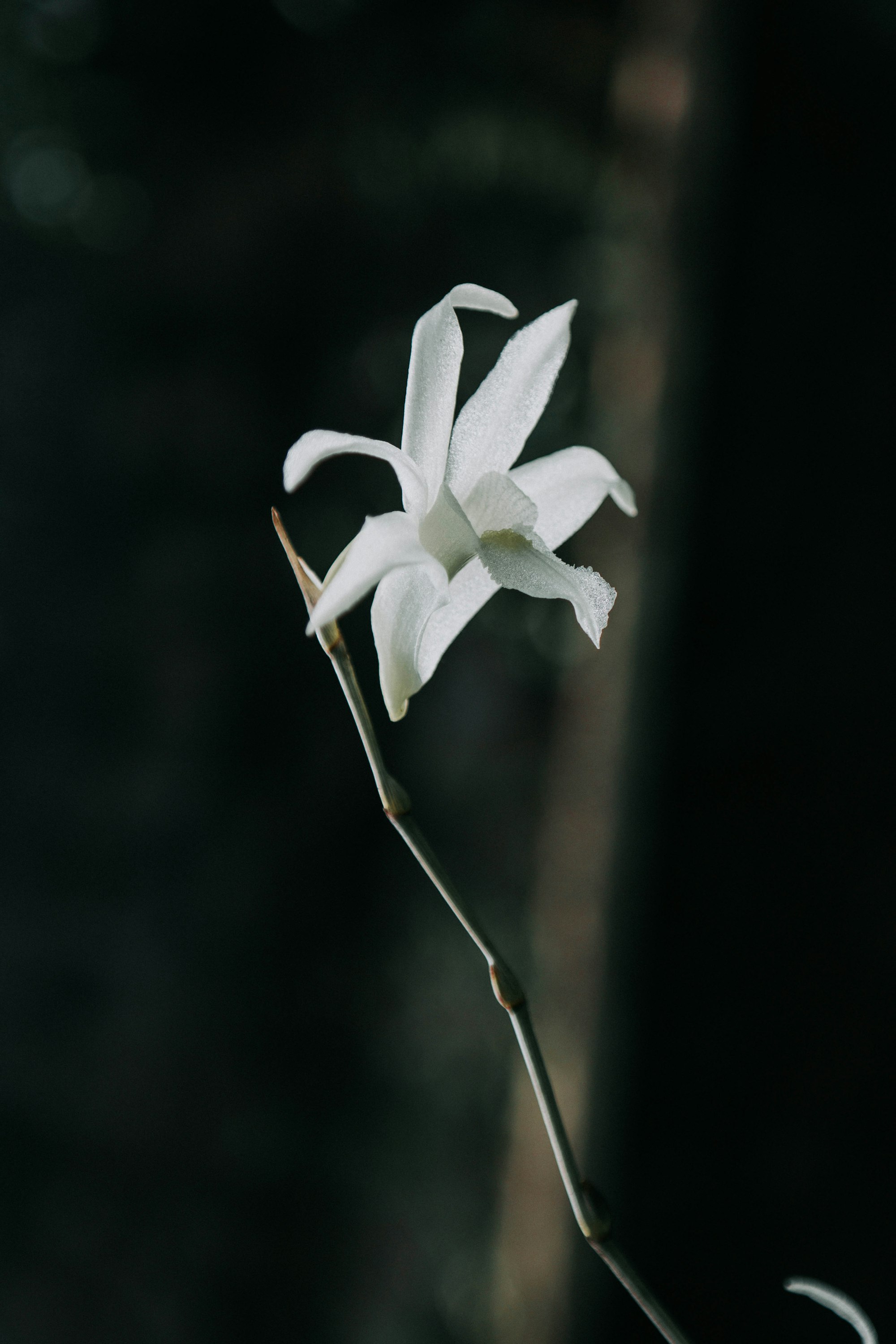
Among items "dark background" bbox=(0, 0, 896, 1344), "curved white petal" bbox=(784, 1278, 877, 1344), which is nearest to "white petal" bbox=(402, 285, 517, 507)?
"curved white petal" bbox=(784, 1278, 877, 1344)

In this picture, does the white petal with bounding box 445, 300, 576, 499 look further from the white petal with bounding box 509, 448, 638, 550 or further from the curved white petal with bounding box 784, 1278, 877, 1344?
the curved white petal with bounding box 784, 1278, 877, 1344

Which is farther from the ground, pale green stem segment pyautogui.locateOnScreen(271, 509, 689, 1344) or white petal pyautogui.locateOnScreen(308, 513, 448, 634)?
white petal pyautogui.locateOnScreen(308, 513, 448, 634)

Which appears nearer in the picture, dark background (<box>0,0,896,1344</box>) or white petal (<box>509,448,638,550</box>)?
white petal (<box>509,448,638,550</box>)

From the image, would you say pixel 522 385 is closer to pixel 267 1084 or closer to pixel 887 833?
pixel 267 1084

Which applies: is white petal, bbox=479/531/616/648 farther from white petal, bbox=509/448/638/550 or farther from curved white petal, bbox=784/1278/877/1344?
curved white petal, bbox=784/1278/877/1344

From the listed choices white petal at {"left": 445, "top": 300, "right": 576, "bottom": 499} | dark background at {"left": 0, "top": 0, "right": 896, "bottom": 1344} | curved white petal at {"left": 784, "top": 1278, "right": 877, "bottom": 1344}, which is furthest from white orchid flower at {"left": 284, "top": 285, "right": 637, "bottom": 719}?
dark background at {"left": 0, "top": 0, "right": 896, "bottom": 1344}

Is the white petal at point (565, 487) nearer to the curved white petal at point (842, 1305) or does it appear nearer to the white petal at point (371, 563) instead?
the white petal at point (371, 563)

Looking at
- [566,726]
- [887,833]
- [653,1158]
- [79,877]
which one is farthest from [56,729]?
[887,833]

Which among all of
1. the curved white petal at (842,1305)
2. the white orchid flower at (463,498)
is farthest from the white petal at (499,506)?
the curved white petal at (842,1305)
